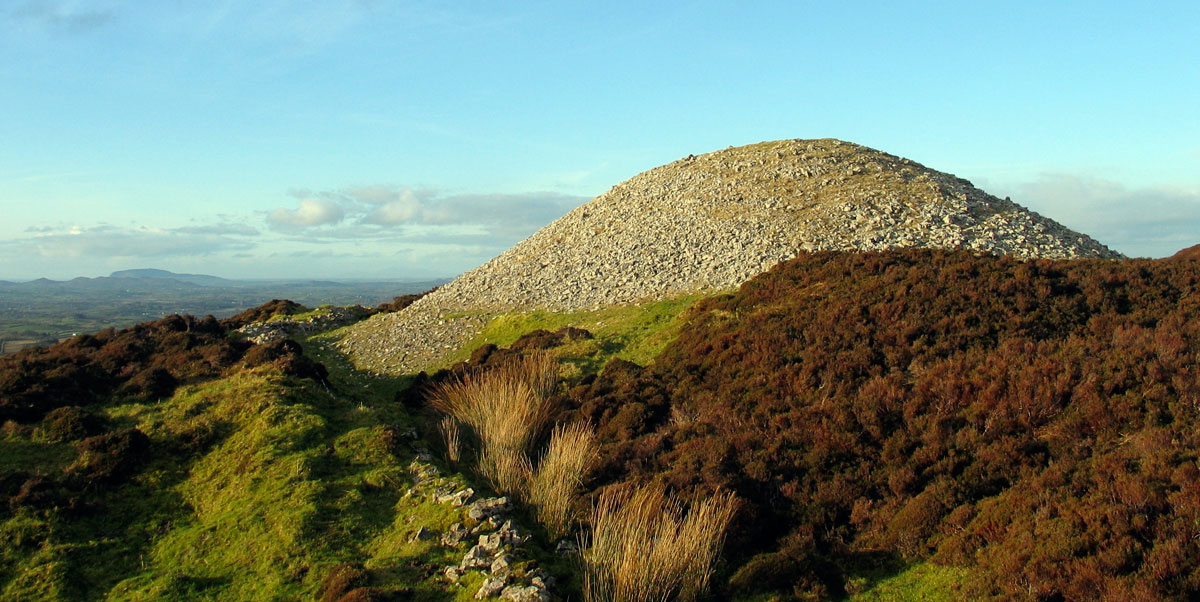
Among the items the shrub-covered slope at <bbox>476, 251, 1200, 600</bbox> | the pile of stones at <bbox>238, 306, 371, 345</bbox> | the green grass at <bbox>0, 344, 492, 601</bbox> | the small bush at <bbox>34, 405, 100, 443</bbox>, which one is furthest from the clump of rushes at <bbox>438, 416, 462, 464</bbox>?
the pile of stones at <bbox>238, 306, 371, 345</bbox>

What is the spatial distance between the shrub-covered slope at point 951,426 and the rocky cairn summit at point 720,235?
8981 mm

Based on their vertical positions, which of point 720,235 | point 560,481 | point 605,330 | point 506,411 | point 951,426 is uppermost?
point 720,235

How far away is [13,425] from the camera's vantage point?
15.1 meters

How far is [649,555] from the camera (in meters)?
8.92

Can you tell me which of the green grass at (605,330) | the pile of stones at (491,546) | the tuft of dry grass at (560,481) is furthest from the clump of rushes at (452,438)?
the green grass at (605,330)

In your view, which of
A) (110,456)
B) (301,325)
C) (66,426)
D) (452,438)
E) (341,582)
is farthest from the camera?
(301,325)

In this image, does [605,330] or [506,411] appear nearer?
[506,411]

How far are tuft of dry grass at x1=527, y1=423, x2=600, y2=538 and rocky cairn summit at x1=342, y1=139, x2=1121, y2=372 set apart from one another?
1531 centimetres

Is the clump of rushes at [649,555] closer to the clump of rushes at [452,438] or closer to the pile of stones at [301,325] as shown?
the clump of rushes at [452,438]

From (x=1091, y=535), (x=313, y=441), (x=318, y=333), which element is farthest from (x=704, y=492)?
(x=318, y=333)

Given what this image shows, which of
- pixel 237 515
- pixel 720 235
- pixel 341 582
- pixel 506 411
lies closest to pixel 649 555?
pixel 341 582

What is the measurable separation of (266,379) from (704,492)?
11722mm

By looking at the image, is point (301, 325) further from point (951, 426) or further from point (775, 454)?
point (951, 426)

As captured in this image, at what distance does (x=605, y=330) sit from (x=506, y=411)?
1071 cm
